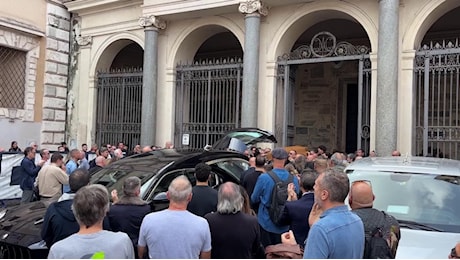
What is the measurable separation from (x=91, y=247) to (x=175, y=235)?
0.80m

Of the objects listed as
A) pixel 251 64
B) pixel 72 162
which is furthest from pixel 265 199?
pixel 251 64

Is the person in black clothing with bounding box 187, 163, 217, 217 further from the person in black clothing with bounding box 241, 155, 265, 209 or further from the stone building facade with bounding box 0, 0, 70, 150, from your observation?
the stone building facade with bounding box 0, 0, 70, 150

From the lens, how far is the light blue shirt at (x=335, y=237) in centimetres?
260

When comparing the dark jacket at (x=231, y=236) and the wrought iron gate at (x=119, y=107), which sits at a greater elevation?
the wrought iron gate at (x=119, y=107)

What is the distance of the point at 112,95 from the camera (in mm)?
15703

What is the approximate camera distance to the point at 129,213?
4.41m

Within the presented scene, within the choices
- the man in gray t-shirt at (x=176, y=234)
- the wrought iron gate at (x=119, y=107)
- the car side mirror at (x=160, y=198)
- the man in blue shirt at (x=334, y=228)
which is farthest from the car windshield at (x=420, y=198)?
the wrought iron gate at (x=119, y=107)

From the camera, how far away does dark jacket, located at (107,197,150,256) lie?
4.37 metres

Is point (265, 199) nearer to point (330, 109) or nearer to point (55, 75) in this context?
point (330, 109)

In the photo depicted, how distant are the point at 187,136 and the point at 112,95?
3624 mm

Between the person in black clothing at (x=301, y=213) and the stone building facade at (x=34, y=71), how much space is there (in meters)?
12.0

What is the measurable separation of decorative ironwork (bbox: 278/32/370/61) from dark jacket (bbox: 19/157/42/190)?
684 centimetres

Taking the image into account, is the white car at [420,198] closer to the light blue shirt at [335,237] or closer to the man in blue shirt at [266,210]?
the man in blue shirt at [266,210]

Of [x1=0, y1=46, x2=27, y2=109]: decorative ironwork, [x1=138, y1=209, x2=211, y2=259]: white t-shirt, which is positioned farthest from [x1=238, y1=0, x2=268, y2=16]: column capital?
[x1=138, y1=209, x2=211, y2=259]: white t-shirt
